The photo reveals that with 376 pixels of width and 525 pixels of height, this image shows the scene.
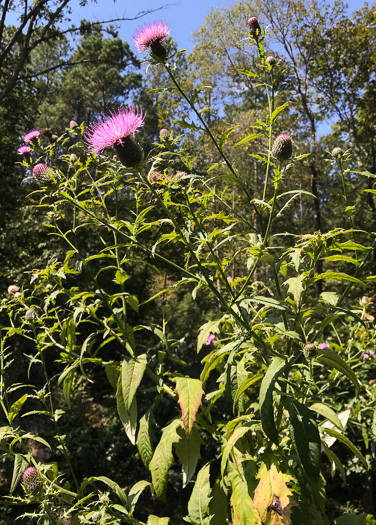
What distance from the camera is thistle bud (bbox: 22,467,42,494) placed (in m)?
1.60

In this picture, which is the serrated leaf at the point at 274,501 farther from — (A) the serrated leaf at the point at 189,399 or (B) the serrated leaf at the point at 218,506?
(B) the serrated leaf at the point at 218,506

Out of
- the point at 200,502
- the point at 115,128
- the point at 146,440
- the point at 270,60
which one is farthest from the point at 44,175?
the point at 200,502

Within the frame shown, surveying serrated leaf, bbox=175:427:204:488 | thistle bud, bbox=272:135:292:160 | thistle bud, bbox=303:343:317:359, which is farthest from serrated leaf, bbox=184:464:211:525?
thistle bud, bbox=272:135:292:160

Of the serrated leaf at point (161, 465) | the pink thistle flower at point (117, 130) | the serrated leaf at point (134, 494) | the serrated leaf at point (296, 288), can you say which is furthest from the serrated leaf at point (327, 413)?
the pink thistle flower at point (117, 130)

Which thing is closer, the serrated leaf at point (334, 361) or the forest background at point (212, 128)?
the serrated leaf at point (334, 361)

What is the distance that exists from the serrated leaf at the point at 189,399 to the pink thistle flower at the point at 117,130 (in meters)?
0.84

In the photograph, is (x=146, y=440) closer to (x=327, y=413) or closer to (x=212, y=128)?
(x=327, y=413)

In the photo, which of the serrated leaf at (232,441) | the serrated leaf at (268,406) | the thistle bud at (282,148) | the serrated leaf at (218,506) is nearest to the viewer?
the serrated leaf at (268,406)

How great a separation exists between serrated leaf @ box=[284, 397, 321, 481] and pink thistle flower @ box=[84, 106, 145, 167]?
101 centimetres

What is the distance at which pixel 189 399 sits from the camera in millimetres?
1270

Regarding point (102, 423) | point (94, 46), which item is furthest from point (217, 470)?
point (94, 46)

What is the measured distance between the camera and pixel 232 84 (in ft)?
45.8

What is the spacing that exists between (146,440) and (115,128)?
1.16 m

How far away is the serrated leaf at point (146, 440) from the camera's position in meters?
1.40
